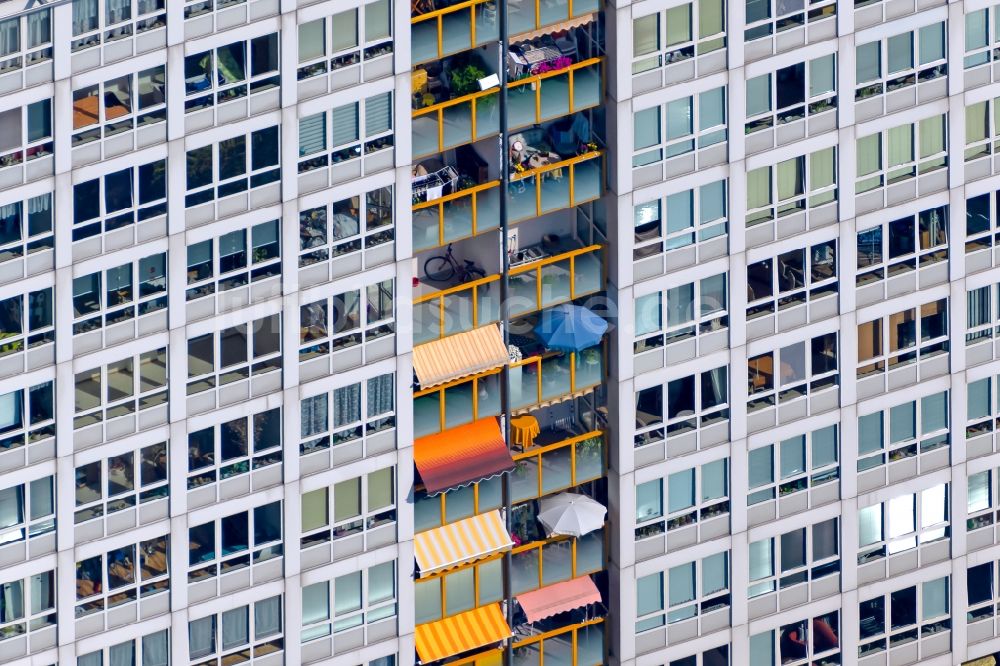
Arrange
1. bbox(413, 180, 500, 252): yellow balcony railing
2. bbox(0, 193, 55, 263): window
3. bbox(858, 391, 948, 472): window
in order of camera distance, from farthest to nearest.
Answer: bbox(858, 391, 948, 472): window → bbox(413, 180, 500, 252): yellow balcony railing → bbox(0, 193, 55, 263): window

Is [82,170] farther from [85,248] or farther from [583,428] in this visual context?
[583,428]

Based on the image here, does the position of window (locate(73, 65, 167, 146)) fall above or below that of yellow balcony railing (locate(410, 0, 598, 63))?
below

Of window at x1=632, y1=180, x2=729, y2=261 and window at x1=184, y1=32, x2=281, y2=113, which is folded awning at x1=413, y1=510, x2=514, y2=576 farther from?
window at x1=184, y1=32, x2=281, y2=113

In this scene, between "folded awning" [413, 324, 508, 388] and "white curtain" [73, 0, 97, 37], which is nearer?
"white curtain" [73, 0, 97, 37]

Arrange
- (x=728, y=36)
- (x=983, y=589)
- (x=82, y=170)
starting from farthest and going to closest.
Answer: (x=983, y=589)
(x=728, y=36)
(x=82, y=170)

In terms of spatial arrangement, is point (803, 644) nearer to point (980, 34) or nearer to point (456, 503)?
point (456, 503)

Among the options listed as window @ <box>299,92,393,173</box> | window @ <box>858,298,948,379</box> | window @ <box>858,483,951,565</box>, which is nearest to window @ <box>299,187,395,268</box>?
window @ <box>299,92,393,173</box>

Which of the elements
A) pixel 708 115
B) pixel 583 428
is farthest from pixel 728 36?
pixel 583 428
